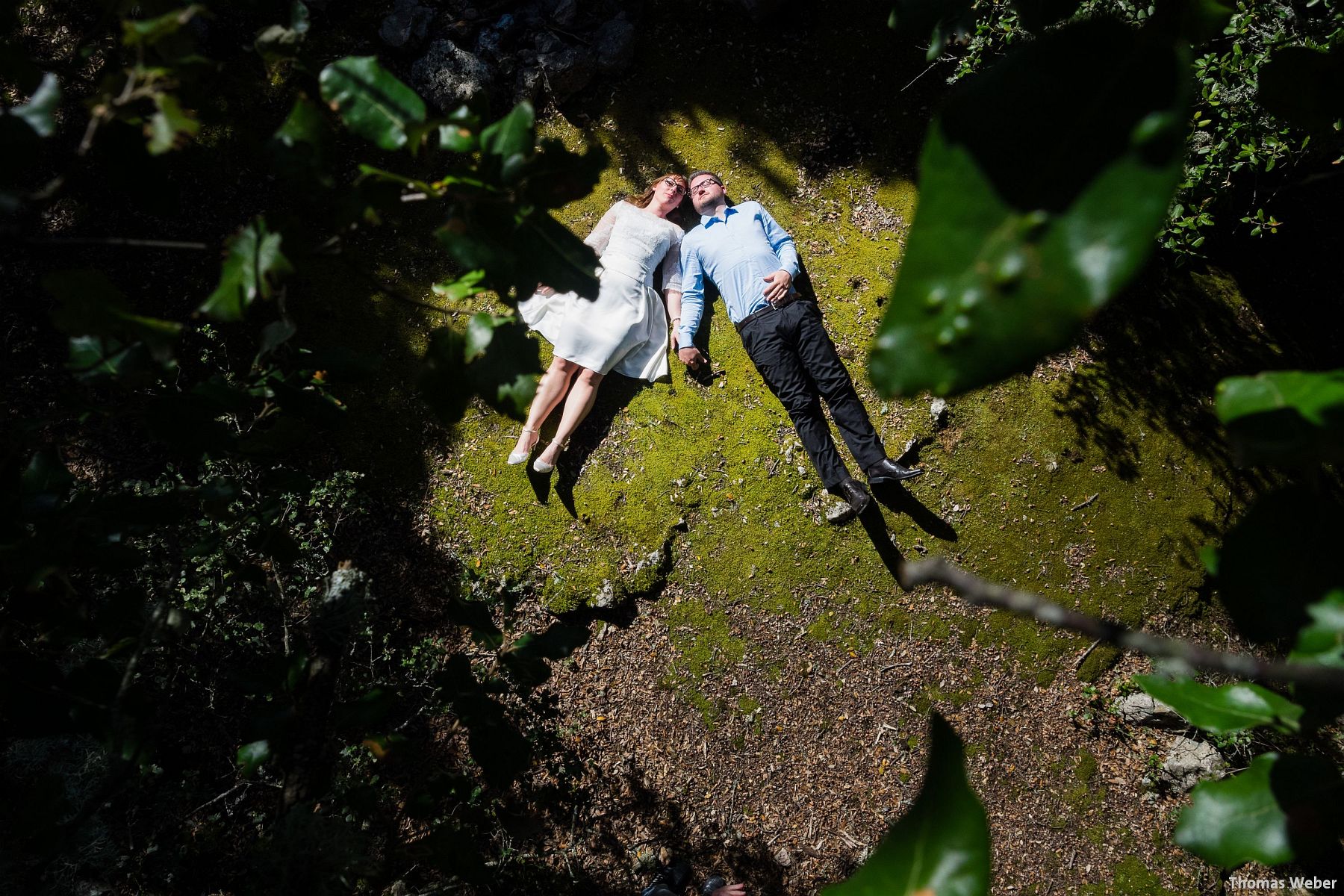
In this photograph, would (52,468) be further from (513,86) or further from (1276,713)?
(513,86)

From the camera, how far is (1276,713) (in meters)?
0.79

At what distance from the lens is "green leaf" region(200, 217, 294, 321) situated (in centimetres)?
89

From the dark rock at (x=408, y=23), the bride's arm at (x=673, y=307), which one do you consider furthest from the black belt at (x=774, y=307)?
the dark rock at (x=408, y=23)

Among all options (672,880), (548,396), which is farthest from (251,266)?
(672,880)

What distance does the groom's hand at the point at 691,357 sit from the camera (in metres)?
4.18

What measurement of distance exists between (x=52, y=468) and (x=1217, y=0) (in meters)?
2.10

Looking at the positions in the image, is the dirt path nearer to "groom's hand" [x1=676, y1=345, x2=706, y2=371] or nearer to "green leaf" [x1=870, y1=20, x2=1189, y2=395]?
"groom's hand" [x1=676, y1=345, x2=706, y2=371]

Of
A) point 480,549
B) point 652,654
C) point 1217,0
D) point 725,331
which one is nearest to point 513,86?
point 725,331

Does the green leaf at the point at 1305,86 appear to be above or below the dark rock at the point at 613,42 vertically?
above

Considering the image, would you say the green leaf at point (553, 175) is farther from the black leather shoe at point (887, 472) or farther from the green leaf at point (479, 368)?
the black leather shoe at point (887, 472)

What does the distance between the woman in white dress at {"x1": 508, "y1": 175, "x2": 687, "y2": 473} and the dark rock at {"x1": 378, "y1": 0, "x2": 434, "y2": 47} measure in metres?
1.60

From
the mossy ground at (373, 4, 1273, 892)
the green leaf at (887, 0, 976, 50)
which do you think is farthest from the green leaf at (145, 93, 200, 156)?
the mossy ground at (373, 4, 1273, 892)

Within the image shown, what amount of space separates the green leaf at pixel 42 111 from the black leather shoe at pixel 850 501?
3467mm

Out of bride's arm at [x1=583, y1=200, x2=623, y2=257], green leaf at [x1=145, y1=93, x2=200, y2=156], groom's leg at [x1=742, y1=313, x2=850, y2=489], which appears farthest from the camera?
bride's arm at [x1=583, y1=200, x2=623, y2=257]
